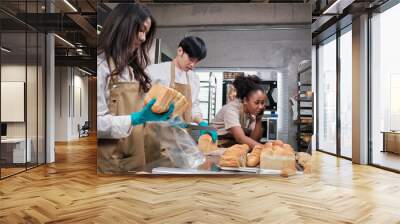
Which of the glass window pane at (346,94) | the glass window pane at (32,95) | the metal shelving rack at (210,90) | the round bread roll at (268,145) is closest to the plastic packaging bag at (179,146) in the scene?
the metal shelving rack at (210,90)

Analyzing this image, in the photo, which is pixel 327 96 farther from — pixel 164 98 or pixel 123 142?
pixel 123 142

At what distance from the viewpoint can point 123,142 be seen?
18.3ft

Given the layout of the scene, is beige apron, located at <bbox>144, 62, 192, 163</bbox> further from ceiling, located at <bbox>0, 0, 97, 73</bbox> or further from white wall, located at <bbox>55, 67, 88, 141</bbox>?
white wall, located at <bbox>55, 67, 88, 141</bbox>

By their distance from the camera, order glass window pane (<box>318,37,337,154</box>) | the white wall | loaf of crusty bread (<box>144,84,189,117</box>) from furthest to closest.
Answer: the white wall, glass window pane (<box>318,37,337,154</box>), loaf of crusty bread (<box>144,84,189,117</box>)

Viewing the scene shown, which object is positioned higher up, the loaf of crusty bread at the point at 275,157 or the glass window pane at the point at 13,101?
the glass window pane at the point at 13,101

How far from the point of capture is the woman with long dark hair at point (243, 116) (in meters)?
5.70

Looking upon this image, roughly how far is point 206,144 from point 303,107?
5.20 ft

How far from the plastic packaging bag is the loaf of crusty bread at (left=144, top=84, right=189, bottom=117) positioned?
207 mm

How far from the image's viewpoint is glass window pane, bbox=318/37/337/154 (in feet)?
28.1

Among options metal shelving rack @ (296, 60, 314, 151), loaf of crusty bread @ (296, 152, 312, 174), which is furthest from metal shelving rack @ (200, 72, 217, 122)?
loaf of crusty bread @ (296, 152, 312, 174)

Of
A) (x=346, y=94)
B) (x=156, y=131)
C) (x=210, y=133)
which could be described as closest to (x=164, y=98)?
(x=156, y=131)

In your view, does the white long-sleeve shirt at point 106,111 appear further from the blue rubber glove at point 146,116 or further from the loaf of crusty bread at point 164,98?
the loaf of crusty bread at point 164,98

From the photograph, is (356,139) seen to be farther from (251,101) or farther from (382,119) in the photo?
(251,101)

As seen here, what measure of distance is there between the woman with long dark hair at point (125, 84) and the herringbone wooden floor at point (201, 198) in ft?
1.63
